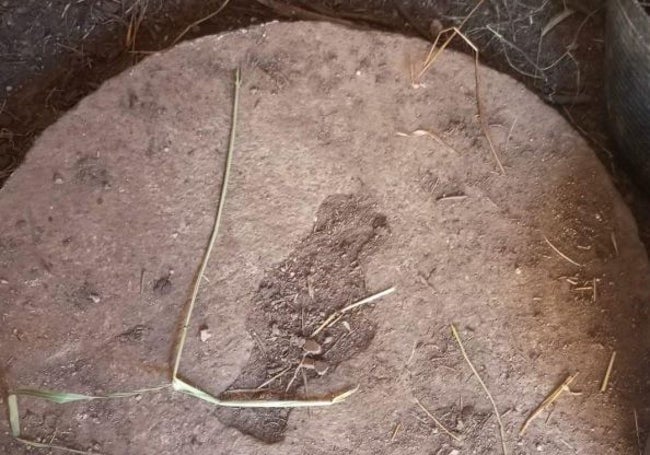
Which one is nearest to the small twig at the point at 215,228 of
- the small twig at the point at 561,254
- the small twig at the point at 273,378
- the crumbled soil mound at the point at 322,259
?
the crumbled soil mound at the point at 322,259

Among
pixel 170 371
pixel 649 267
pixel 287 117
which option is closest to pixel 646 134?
pixel 649 267

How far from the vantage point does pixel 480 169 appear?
54.2 inches

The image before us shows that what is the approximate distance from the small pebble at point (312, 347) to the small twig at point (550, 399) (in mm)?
417

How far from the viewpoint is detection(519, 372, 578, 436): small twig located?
1.38 meters

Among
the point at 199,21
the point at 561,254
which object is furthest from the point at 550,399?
the point at 199,21

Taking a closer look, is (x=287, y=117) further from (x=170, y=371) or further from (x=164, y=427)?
(x=164, y=427)

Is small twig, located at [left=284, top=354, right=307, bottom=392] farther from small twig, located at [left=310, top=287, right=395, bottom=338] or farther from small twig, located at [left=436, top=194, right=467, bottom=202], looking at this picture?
small twig, located at [left=436, top=194, right=467, bottom=202]

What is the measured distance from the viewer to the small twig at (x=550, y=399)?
1376 millimetres

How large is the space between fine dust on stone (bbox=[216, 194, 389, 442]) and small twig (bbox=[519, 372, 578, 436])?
34 cm

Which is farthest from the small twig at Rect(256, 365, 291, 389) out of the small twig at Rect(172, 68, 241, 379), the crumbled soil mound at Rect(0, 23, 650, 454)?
the small twig at Rect(172, 68, 241, 379)

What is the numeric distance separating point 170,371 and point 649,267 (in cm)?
93

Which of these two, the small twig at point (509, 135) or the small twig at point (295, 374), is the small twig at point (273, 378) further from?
the small twig at point (509, 135)

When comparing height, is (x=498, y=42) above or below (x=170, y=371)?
above

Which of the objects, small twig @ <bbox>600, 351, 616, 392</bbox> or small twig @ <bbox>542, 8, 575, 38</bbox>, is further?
small twig @ <bbox>542, 8, 575, 38</bbox>
